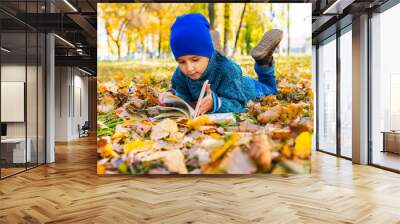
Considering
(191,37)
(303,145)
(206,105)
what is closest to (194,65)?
(191,37)

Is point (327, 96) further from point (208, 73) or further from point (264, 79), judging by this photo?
point (208, 73)

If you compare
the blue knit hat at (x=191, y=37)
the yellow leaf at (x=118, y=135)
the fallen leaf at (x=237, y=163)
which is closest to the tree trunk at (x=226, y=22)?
the blue knit hat at (x=191, y=37)

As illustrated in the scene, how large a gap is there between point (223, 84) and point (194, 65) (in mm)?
559

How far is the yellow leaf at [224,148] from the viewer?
6.31m

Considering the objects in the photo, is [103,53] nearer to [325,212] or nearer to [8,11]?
[8,11]

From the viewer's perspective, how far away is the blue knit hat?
629 centimetres

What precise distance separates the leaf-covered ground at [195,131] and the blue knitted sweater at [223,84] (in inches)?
5.3

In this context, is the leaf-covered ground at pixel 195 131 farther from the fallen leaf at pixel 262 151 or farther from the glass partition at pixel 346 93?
the glass partition at pixel 346 93

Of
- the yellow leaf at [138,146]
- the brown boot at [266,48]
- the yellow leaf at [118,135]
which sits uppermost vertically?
the brown boot at [266,48]

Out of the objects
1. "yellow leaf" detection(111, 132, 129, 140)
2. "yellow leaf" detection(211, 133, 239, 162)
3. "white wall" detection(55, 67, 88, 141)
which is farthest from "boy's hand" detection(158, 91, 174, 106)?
"white wall" detection(55, 67, 88, 141)

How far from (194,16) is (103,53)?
1613mm

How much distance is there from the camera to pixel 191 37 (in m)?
6.31

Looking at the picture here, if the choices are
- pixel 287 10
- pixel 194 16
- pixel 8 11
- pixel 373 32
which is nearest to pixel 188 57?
pixel 194 16

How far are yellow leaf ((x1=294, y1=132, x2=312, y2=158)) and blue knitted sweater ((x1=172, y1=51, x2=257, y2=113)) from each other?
1025 mm
